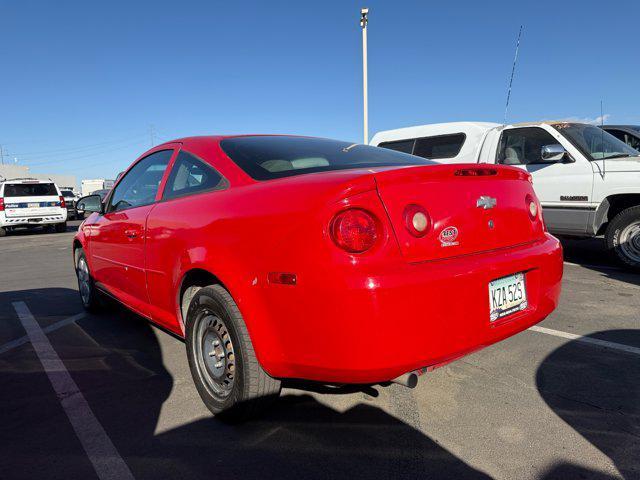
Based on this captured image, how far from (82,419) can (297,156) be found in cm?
189

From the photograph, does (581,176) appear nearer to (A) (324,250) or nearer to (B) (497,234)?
(B) (497,234)

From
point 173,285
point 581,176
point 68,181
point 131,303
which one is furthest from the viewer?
point 68,181

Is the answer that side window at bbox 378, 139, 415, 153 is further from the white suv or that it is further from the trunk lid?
the white suv

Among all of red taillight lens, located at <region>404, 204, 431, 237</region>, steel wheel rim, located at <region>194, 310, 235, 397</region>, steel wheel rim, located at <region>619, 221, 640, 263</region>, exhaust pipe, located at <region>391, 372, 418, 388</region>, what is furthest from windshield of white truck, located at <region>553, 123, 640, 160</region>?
steel wheel rim, located at <region>194, 310, 235, 397</region>

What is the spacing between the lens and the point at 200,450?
7.28 ft

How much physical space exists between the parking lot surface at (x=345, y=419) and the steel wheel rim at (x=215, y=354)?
0.62 feet

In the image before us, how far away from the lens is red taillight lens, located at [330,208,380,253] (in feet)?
6.27

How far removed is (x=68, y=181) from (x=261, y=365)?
84814 mm

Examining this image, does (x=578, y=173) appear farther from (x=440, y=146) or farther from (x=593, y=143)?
(x=440, y=146)

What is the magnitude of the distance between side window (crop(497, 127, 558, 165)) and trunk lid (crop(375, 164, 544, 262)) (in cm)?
465

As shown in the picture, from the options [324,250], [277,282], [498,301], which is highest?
[324,250]

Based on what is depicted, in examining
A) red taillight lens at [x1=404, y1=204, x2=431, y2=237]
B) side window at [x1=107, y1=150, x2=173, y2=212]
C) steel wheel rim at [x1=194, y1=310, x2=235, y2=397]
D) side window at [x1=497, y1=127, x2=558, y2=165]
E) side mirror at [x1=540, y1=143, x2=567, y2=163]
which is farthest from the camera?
side window at [x1=497, y1=127, x2=558, y2=165]

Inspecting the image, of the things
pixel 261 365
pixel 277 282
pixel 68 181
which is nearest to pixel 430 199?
pixel 277 282

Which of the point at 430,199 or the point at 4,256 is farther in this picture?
the point at 4,256
